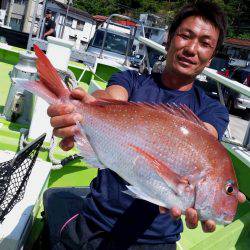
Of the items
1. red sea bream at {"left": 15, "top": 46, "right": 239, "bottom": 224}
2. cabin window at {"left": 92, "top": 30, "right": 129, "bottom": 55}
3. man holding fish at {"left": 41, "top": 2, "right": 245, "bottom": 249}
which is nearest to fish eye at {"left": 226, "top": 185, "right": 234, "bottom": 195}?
red sea bream at {"left": 15, "top": 46, "right": 239, "bottom": 224}

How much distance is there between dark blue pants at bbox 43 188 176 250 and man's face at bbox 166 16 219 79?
890mm

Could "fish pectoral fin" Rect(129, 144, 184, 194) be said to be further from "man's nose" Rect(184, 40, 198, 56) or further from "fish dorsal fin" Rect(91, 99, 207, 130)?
"man's nose" Rect(184, 40, 198, 56)

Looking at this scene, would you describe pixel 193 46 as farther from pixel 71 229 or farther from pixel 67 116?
pixel 71 229

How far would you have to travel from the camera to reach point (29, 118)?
4.21 m

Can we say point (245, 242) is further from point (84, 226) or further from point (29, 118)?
point (29, 118)

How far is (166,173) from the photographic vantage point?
5.21 ft

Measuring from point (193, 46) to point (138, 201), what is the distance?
796 mm

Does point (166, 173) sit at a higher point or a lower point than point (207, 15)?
lower

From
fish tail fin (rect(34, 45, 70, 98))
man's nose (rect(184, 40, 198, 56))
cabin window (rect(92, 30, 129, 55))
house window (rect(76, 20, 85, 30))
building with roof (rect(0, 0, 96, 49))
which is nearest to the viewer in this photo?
fish tail fin (rect(34, 45, 70, 98))

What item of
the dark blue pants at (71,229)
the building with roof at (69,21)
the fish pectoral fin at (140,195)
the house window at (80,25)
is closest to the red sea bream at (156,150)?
the fish pectoral fin at (140,195)

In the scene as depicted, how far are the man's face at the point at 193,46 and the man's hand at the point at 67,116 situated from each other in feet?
1.88

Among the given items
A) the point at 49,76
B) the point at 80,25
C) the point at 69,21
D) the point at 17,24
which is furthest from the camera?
the point at 17,24

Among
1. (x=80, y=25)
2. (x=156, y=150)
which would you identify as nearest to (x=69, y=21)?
(x=80, y=25)

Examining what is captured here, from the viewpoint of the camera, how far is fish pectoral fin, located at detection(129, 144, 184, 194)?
1577 mm
